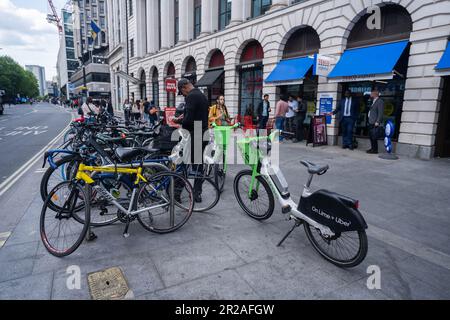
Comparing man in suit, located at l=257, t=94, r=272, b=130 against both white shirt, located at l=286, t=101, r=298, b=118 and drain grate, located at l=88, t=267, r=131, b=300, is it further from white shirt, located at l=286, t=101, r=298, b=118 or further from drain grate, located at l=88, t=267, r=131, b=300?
drain grate, located at l=88, t=267, r=131, b=300

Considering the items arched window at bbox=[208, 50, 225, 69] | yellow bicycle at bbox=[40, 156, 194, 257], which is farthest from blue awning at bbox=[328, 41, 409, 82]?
arched window at bbox=[208, 50, 225, 69]

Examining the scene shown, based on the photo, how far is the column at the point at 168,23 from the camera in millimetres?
27172

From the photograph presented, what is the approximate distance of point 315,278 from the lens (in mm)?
2943

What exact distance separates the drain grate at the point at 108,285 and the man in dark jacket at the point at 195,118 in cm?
222

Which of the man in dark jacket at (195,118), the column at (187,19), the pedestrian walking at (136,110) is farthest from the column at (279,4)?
the man in dark jacket at (195,118)

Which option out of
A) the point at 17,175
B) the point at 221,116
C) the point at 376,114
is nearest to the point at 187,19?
the point at 376,114

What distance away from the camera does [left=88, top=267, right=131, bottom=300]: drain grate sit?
2639mm

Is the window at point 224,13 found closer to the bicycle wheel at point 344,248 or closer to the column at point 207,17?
the column at point 207,17

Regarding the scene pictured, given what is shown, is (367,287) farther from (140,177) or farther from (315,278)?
(140,177)

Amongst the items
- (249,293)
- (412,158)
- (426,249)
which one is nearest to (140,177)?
(249,293)

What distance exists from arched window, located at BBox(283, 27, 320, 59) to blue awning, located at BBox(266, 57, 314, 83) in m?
0.59

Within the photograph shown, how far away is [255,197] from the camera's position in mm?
4426
